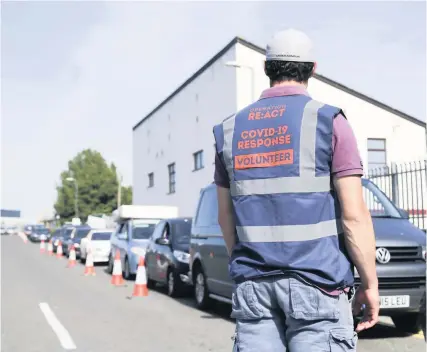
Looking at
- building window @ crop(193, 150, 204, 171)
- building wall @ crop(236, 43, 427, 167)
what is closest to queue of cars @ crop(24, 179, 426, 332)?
building wall @ crop(236, 43, 427, 167)

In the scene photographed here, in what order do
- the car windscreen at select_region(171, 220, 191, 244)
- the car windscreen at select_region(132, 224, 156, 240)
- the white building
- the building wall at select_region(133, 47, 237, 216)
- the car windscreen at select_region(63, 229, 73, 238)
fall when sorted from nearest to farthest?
Result: 1. the car windscreen at select_region(171, 220, 191, 244)
2. the car windscreen at select_region(132, 224, 156, 240)
3. the white building
4. the building wall at select_region(133, 47, 237, 216)
5. the car windscreen at select_region(63, 229, 73, 238)

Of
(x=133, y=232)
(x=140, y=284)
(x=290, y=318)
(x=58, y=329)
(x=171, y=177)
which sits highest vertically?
(x=171, y=177)

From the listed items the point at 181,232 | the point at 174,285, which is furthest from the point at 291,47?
the point at 181,232

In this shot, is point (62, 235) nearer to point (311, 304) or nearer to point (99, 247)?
point (99, 247)

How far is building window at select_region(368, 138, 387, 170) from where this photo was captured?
2695cm

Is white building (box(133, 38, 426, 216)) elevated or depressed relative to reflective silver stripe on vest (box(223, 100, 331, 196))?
elevated

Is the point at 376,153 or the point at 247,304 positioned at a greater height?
the point at 376,153

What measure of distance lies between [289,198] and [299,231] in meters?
0.13

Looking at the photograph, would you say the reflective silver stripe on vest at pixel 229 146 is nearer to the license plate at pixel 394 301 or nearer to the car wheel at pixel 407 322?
the license plate at pixel 394 301

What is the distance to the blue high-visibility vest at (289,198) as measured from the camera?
2.31 meters

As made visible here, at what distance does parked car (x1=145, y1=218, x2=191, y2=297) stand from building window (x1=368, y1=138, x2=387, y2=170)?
1557 cm

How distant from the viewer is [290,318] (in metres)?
2.31

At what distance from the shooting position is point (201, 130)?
103 ft

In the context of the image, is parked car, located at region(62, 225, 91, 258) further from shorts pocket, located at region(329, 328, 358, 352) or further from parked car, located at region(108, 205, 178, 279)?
shorts pocket, located at region(329, 328, 358, 352)
